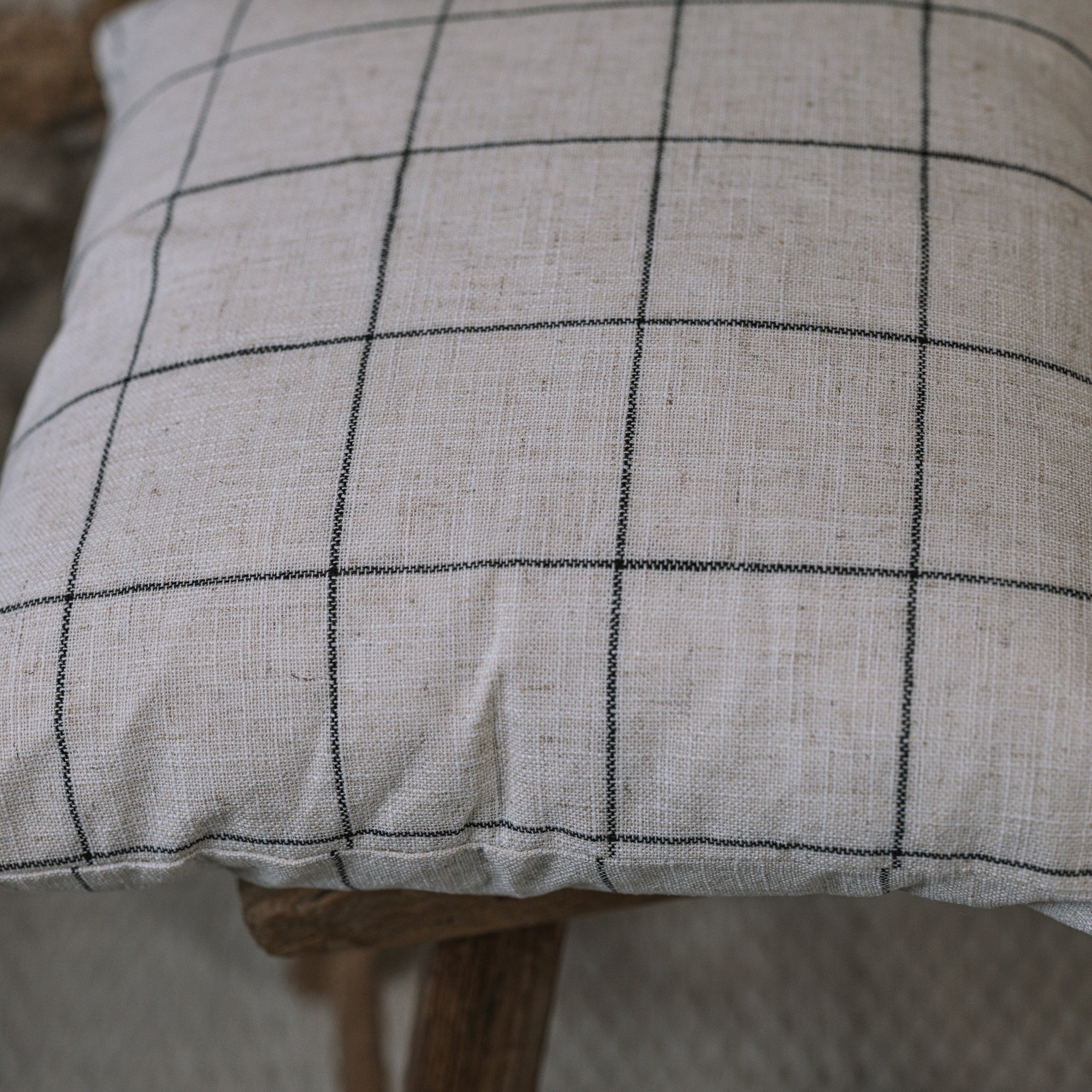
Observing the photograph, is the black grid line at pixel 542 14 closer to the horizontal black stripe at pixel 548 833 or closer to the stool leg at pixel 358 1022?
the horizontal black stripe at pixel 548 833

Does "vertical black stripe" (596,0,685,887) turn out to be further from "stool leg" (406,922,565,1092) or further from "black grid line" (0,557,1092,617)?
"stool leg" (406,922,565,1092)

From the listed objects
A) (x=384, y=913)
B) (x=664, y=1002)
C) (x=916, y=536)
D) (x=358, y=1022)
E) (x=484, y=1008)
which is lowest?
(x=664, y=1002)

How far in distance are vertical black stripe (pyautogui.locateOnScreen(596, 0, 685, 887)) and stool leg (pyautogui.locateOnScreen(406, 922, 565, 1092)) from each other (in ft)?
0.56

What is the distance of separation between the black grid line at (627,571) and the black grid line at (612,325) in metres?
0.08

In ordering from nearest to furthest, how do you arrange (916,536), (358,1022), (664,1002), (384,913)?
(916,536) → (384,913) → (358,1022) → (664,1002)

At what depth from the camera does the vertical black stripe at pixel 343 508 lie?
13.7 inches

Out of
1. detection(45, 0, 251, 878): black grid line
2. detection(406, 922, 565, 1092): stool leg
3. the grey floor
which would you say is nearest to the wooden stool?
detection(406, 922, 565, 1092): stool leg

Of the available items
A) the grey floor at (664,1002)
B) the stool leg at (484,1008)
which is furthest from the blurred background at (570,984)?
the stool leg at (484,1008)

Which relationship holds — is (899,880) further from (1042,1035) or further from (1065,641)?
(1042,1035)

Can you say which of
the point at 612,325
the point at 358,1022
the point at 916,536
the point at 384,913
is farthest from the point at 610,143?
the point at 358,1022

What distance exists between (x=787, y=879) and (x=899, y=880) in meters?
0.03

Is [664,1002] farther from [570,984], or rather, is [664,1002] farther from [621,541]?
[621,541]

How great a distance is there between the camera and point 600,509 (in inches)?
13.7

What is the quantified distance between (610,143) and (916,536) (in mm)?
191
